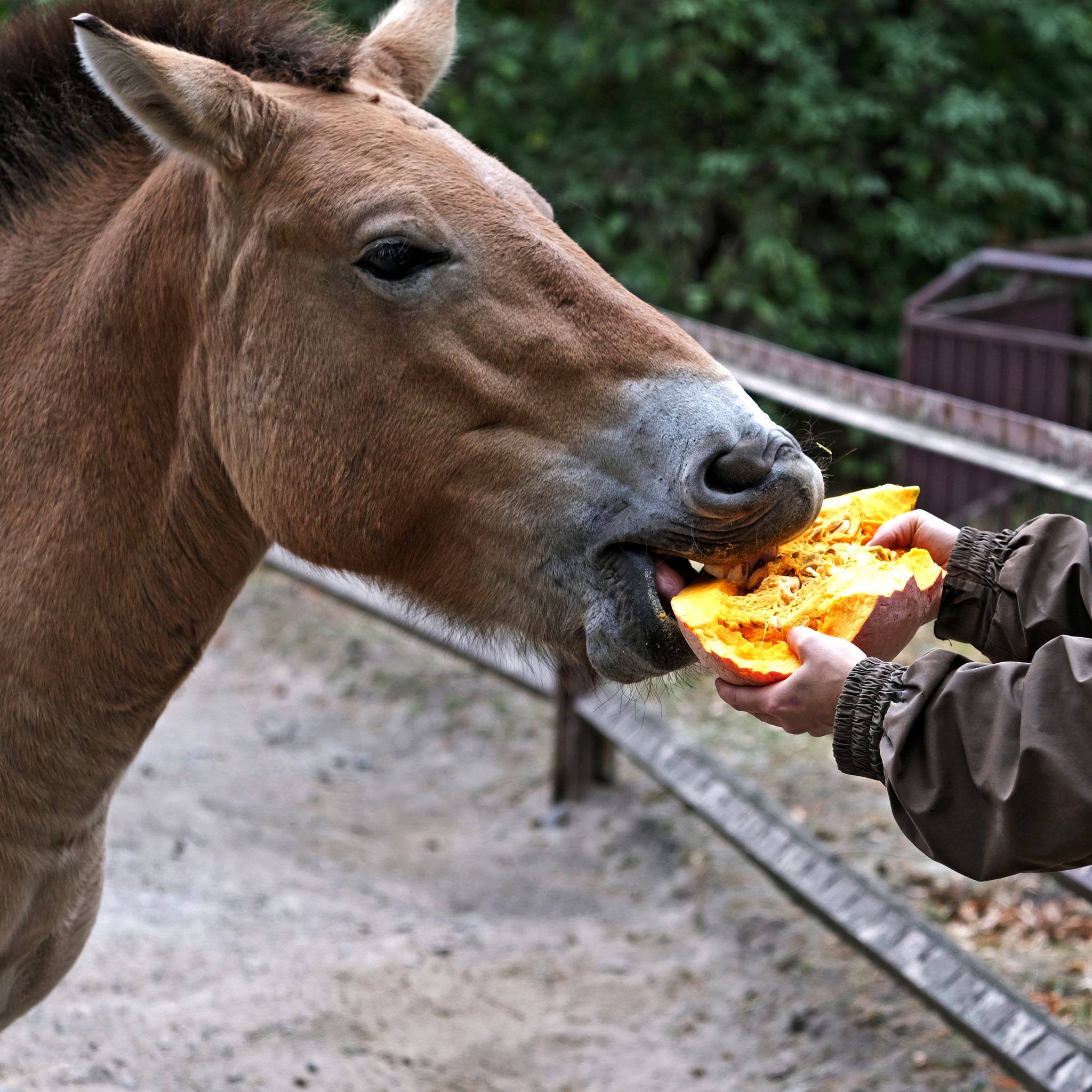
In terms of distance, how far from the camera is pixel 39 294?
239 centimetres

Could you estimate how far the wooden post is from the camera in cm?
514

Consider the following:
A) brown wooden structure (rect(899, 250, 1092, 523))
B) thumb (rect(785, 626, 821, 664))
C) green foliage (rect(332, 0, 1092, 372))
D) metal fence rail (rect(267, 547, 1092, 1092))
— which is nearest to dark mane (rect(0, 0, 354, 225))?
metal fence rail (rect(267, 547, 1092, 1092))

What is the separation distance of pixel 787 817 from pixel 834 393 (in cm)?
141

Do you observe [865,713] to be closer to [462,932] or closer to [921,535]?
[921,535]

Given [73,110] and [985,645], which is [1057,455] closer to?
[985,645]

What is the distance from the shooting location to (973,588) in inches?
84.4

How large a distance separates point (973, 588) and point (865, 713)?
1.60 ft

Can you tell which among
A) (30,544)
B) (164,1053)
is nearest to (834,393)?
(30,544)

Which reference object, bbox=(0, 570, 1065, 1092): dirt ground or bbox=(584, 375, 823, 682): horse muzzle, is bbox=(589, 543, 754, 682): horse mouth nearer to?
bbox=(584, 375, 823, 682): horse muzzle

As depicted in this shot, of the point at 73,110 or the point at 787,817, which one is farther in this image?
the point at 787,817

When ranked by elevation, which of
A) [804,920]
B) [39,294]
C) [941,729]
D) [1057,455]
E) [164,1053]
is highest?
[39,294]

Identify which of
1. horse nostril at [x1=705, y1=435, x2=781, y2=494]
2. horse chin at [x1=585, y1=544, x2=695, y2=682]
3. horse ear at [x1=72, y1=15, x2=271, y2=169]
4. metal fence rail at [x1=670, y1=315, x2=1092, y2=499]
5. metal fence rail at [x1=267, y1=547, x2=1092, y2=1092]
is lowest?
metal fence rail at [x1=267, y1=547, x2=1092, y2=1092]

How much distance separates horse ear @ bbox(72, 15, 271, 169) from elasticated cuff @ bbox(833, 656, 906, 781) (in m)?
1.38

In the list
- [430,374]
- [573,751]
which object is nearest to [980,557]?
[430,374]
